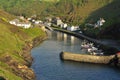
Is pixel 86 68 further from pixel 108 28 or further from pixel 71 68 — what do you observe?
pixel 108 28

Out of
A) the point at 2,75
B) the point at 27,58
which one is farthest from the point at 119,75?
the point at 2,75

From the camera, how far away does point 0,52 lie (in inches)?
3263

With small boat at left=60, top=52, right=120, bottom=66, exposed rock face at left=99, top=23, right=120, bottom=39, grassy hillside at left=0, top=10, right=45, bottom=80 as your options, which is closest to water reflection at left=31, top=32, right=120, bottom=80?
small boat at left=60, top=52, right=120, bottom=66

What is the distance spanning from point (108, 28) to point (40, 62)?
71.5 metres

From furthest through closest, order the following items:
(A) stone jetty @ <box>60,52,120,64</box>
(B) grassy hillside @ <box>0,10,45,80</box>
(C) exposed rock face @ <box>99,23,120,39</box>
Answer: (C) exposed rock face @ <box>99,23,120,39</box> → (A) stone jetty @ <box>60,52,120,64</box> → (B) grassy hillside @ <box>0,10,45,80</box>

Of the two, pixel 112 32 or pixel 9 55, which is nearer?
pixel 9 55

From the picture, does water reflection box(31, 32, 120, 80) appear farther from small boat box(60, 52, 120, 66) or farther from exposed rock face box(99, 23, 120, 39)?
exposed rock face box(99, 23, 120, 39)

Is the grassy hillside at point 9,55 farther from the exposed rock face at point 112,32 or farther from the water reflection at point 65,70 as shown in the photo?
the exposed rock face at point 112,32

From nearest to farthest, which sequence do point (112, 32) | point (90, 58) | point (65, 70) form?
point (65, 70), point (90, 58), point (112, 32)

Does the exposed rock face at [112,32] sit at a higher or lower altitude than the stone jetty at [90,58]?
higher

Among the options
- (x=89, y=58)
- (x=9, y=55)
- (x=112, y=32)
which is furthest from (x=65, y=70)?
(x=112, y=32)

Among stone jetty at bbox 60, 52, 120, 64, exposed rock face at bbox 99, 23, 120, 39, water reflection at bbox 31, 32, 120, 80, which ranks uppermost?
exposed rock face at bbox 99, 23, 120, 39

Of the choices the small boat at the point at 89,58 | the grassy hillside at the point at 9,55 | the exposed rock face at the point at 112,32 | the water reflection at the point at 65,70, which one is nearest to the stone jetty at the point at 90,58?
the small boat at the point at 89,58

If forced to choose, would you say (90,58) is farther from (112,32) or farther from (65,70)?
(112,32)
